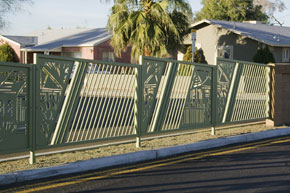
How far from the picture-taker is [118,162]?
25.5 feet

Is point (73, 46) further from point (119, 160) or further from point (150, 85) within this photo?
point (119, 160)

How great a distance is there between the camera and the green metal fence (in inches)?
278

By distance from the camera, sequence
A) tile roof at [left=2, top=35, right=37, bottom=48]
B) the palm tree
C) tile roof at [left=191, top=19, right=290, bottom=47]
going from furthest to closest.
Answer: tile roof at [left=2, top=35, right=37, bottom=48]
tile roof at [left=191, top=19, right=290, bottom=47]
the palm tree

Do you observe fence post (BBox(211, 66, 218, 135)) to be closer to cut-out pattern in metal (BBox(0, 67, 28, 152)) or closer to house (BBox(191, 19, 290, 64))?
cut-out pattern in metal (BBox(0, 67, 28, 152))

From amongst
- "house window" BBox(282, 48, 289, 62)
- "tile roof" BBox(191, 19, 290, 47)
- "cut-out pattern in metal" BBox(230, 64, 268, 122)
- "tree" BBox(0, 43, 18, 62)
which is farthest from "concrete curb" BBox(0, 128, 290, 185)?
"tree" BBox(0, 43, 18, 62)

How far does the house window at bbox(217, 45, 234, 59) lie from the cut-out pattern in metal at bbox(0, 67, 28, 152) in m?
25.9

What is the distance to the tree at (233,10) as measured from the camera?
182 ft

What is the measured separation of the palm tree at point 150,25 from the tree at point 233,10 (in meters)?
29.2

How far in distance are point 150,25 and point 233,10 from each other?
31.2m

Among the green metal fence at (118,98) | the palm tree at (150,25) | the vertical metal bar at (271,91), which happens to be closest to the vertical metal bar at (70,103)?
the green metal fence at (118,98)

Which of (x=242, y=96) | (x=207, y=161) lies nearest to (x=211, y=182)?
(x=207, y=161)

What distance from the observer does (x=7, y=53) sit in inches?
1480

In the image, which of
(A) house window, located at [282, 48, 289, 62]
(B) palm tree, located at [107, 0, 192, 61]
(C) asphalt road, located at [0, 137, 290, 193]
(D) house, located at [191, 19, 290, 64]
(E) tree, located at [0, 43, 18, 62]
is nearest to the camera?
(C) asphalt road, located at [0, 137, 290, 193]

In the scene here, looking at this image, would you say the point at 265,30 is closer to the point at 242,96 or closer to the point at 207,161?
the point at 242,96
